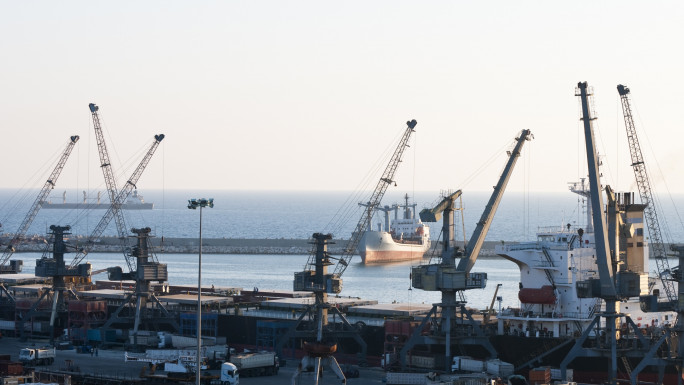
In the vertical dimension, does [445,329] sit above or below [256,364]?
above

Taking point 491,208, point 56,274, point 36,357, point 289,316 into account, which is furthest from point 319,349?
point 56,274

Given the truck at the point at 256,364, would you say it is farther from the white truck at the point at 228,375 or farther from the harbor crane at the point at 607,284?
the harbor crane at the point at 607,284

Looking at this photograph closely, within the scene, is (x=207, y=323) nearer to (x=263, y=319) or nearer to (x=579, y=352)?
(x=263, y=319)

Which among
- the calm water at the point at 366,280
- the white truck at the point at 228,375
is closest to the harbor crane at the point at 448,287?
the white truck at the point at 228,375

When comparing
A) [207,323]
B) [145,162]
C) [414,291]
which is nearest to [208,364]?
[207,323]

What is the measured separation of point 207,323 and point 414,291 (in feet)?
212

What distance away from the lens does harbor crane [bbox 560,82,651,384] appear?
75250 millimetres

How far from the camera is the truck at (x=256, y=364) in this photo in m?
80.9

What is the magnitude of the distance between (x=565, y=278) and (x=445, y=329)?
8.69 metres

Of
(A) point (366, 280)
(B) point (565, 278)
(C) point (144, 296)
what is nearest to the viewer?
(B) point (565, 278)

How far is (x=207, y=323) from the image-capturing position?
99312mm

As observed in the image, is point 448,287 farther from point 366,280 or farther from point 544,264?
point 366,280

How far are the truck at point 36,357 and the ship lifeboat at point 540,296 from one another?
3312 centimetres

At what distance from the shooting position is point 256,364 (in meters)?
81.9
